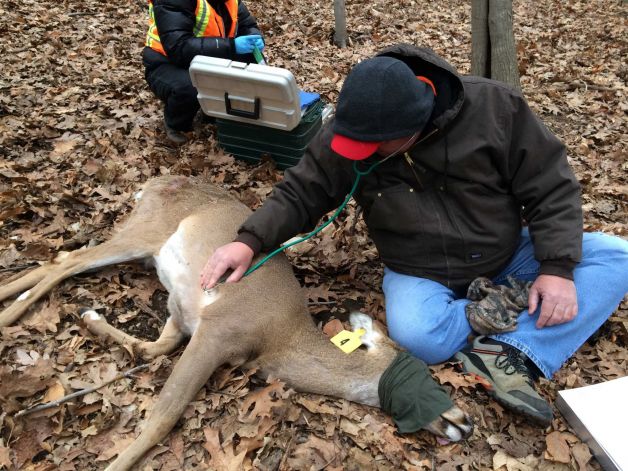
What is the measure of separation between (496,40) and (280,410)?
431 centimetres

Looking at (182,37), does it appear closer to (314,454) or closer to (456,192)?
(456,192)

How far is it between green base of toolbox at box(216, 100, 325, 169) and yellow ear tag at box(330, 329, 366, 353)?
7.51 feet

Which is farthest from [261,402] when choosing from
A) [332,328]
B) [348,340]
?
[332,328]

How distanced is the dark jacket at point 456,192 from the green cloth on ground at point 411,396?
735 mm

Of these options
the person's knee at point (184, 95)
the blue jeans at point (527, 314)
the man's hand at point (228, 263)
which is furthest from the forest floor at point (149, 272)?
the man's hand at point (228, 263)

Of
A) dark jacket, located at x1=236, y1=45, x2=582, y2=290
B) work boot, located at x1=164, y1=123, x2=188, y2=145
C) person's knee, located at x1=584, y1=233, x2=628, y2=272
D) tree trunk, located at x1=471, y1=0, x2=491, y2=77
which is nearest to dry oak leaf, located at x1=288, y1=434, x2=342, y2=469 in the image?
dark jacket, located at x1=236, y1=45, x2=582, y2=290

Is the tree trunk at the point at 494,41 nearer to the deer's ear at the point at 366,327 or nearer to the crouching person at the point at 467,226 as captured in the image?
the crouching person at the point at 467,226

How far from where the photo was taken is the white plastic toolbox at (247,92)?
Answer: 14.5 feet

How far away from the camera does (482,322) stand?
10.6ft

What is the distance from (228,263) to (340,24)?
6448mm

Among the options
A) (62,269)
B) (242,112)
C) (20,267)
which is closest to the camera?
(62,269)

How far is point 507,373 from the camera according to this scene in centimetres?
309

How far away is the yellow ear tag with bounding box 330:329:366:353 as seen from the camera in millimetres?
3314

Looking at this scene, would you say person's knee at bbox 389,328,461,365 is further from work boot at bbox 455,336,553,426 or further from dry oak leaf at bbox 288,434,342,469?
dry oak leaf at bbox 288,434,342,469
